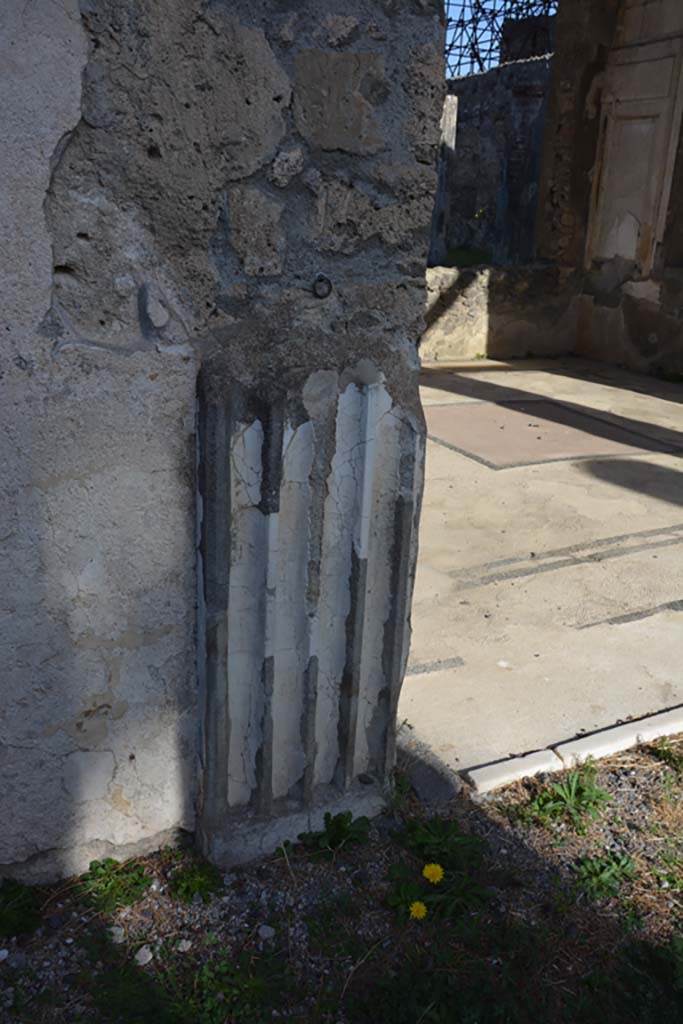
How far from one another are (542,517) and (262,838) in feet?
8.87

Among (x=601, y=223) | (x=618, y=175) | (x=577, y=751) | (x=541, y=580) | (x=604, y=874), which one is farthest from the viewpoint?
(x=601, y=223)

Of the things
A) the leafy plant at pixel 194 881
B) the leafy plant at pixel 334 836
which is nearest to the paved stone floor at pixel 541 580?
the leafy plant at pixel 334 836

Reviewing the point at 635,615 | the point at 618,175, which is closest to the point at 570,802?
the point at 635,615

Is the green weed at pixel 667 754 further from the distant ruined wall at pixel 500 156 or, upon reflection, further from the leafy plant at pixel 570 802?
the distant ruined wall at pixel 500 156

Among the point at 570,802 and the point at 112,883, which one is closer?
the point at 112,883

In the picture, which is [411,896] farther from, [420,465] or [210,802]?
[420,465]

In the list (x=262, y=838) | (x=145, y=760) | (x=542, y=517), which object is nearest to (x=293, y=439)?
(x=145, y=760)

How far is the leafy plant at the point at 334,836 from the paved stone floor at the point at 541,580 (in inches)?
17.4

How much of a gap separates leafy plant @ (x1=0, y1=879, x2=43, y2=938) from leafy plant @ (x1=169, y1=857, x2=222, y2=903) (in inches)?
10.6

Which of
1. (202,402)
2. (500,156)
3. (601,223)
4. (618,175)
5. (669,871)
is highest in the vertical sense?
(500,156)

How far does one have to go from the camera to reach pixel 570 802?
7.32 ft

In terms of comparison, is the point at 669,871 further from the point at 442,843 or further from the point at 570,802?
the point at 442,843

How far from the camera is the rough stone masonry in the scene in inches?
59.0

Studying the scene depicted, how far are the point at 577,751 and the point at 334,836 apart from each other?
0.77 metres
